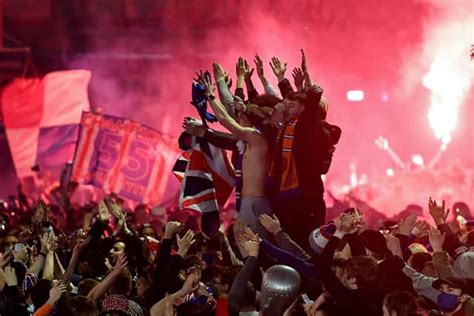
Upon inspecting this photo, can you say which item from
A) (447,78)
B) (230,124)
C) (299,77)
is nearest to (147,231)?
(230,124)

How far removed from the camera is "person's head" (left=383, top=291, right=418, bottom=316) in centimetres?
475

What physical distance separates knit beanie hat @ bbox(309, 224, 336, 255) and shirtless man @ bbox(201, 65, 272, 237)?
1.63 m

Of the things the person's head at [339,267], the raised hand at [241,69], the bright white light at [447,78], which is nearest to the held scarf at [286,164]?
the raised hand at [241,69]

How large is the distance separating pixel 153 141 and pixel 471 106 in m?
6.24

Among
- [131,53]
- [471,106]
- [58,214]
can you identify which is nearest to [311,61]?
[471,106]

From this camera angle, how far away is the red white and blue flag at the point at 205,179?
8.40m

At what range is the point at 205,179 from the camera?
850 centimetres

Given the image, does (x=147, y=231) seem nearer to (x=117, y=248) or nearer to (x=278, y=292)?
(x=117, y=248)

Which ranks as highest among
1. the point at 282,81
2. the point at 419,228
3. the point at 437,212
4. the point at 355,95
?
the point at 355,95

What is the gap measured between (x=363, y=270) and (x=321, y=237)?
70 centimetres

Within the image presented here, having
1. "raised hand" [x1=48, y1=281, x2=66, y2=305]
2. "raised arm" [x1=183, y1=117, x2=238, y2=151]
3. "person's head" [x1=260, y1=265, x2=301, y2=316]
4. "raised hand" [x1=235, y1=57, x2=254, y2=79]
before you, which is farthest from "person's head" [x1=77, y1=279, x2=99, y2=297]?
"raised hand" [x1=235, y1=57, x2=254, y2=79]

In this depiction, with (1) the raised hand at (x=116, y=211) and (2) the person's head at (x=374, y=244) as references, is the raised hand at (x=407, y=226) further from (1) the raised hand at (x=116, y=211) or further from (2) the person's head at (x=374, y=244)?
(1) the raised hand at (x=116, y=211)

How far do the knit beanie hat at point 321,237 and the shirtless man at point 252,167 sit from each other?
1633 millimetres

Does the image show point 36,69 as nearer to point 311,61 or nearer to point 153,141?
point 311,61
